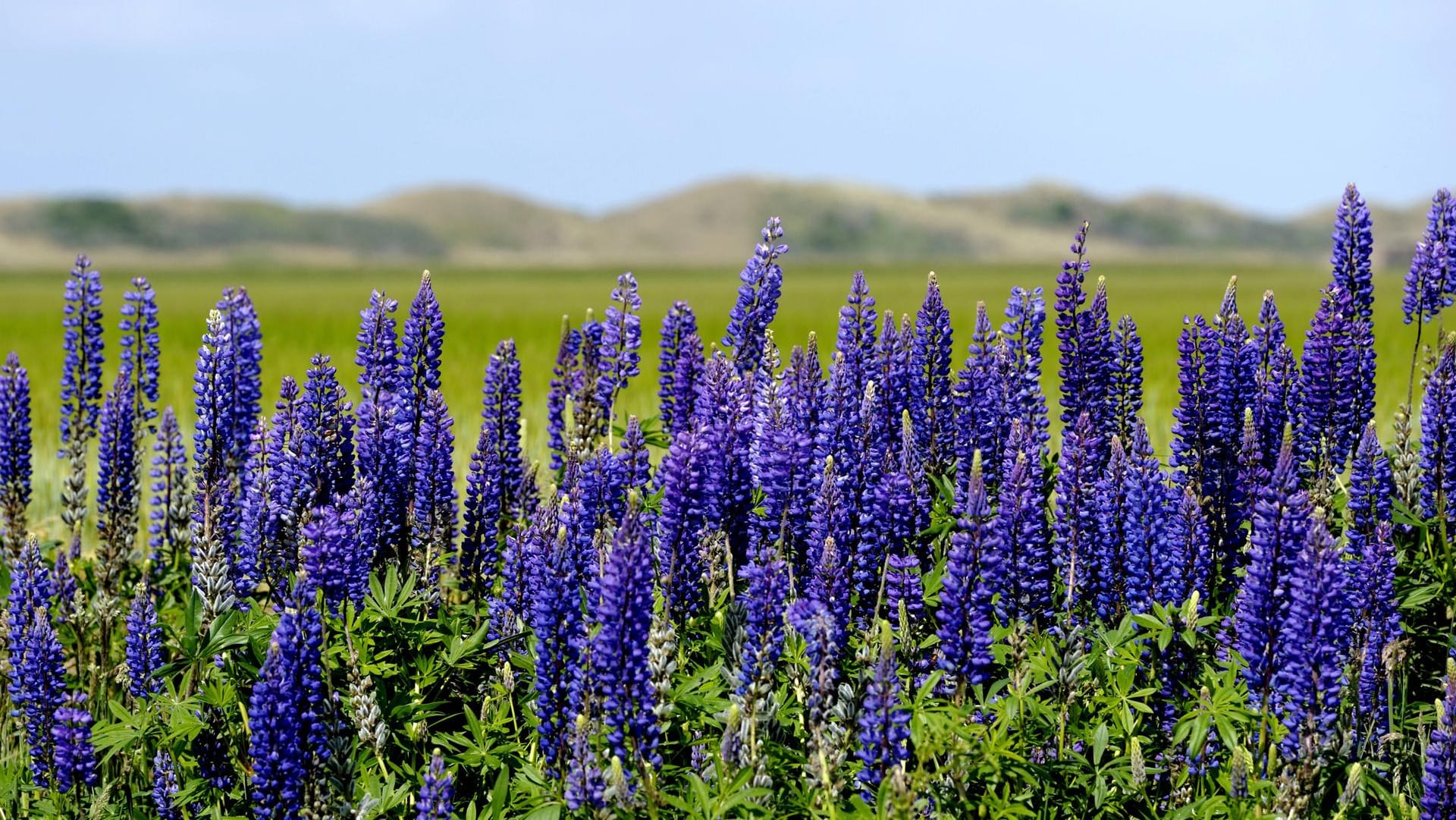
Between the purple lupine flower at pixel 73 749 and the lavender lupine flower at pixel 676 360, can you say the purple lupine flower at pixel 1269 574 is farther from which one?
the purple lupine flower at pixel 73 749

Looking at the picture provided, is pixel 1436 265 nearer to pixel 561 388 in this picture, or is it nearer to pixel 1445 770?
pixel 1445 770

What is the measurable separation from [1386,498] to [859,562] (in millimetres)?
2428

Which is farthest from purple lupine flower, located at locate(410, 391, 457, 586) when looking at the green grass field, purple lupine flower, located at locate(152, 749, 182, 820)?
the green grass field

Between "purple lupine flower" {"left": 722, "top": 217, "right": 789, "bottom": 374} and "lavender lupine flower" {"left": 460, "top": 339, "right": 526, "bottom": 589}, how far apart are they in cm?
98

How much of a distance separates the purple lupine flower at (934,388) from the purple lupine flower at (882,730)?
6.59 feet

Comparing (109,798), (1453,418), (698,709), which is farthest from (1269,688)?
(109,798)

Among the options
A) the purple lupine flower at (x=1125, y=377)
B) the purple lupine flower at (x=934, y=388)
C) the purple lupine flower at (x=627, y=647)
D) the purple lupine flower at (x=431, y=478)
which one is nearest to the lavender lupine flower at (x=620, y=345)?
the purple lupine flower at (x=431, y=478)

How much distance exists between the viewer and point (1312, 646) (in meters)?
3.61

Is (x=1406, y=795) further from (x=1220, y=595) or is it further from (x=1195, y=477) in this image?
(x=1195, y=477)

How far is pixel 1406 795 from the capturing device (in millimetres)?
4461

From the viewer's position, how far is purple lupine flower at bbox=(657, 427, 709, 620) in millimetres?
4078

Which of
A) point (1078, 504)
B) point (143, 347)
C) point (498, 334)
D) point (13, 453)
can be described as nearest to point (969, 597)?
point (1078, 504)

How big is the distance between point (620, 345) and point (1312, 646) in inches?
132

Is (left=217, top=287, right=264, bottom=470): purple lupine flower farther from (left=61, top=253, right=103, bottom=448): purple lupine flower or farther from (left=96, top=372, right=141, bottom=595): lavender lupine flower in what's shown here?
(left=61, top=253, right=103, bottom=448): purple lupine flower
